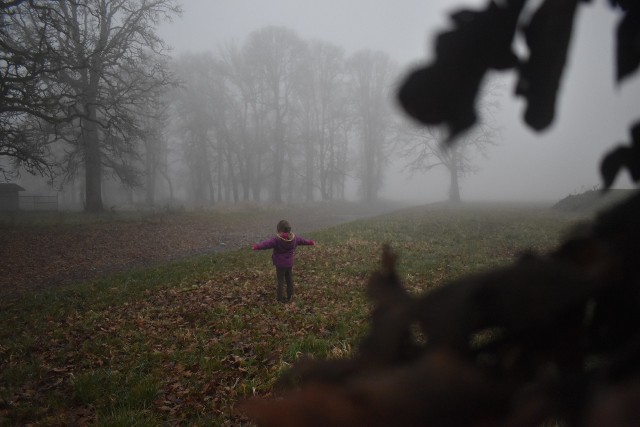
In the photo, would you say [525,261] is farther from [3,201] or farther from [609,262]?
[3,201]

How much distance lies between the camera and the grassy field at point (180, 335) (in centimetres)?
374

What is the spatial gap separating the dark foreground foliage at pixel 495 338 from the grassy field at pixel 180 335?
3.34 m

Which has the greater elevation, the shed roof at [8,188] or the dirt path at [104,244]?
the shed roof at [8,188]

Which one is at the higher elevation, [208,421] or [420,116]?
[420,116]

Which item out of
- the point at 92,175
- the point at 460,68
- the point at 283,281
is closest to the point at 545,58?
the point at 460,68

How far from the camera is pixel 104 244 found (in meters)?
13.4

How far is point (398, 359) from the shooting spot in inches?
20.4

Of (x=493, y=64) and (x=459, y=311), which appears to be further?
(x=493, y=64)

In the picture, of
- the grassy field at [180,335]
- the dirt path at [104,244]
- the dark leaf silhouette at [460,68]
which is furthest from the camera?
the dirt path at [104,244]

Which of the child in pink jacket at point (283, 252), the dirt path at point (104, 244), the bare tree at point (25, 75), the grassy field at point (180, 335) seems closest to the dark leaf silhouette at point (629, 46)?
the grassy field at point (180, 335)

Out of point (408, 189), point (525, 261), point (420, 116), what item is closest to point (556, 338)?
point (525, 261)

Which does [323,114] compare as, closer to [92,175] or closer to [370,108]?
[370,108]

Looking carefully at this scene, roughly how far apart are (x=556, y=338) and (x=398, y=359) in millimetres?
226

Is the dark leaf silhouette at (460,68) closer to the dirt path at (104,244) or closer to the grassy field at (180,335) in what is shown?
the grassy field at (180,335)
